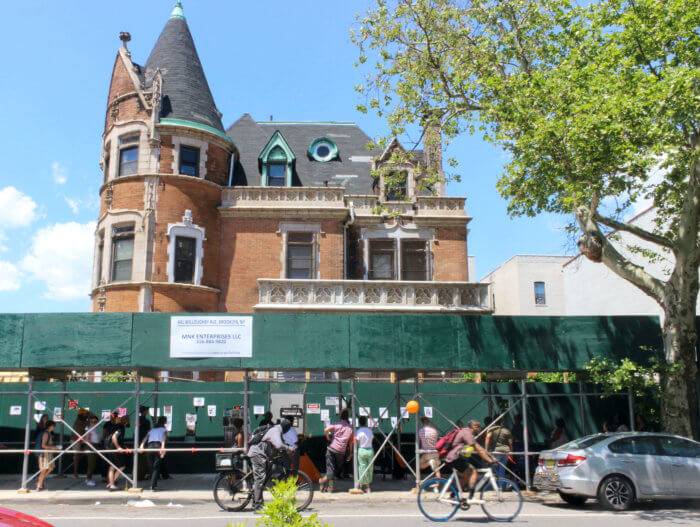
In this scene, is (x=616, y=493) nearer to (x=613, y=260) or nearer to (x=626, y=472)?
(x=626, y=472)

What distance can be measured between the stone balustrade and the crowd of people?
8318 mm

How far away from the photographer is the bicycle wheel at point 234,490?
456 inches

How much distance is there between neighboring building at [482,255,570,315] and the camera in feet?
159

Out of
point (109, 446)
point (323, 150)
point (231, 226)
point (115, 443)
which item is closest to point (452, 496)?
point (115, 443)

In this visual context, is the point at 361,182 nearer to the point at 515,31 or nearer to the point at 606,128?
the point at 515,31

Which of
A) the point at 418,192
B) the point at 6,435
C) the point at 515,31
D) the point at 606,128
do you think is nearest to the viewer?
the point at 606,128

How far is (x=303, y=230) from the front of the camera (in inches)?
1045

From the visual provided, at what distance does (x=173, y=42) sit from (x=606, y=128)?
22.5m

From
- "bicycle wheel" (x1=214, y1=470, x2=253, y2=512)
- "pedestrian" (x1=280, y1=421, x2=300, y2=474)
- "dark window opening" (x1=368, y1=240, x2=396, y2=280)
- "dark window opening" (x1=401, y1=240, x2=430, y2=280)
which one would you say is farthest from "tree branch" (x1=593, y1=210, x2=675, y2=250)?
"dark window opening" (x1=368, y1=240, x2=396, y2=280)

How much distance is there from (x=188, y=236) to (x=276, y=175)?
5.33 m

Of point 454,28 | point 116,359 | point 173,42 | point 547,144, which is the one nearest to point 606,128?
point 547,144

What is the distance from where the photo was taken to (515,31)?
51.4 ft

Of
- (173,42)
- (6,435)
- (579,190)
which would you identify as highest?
(173,42)

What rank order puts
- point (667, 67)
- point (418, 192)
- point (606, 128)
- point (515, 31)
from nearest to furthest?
point (606, 128), point (667, 67), point (515, 31), point (418, 192)
